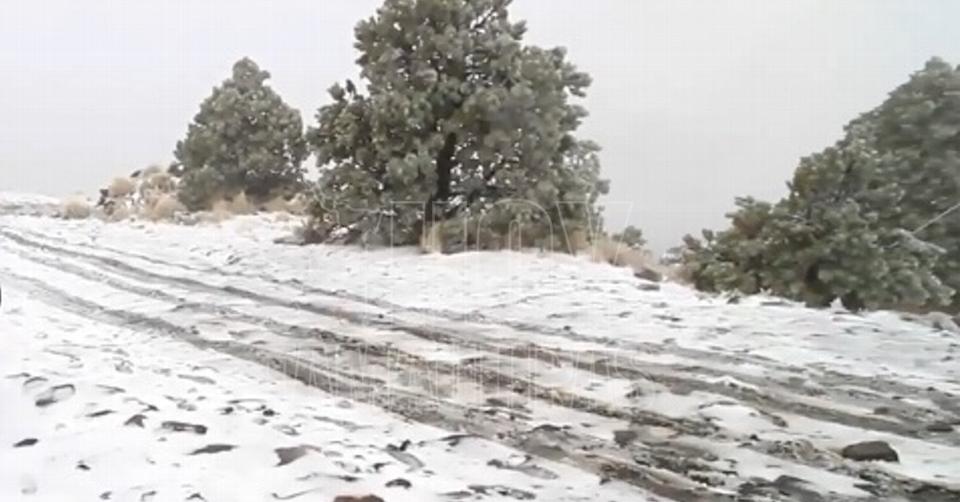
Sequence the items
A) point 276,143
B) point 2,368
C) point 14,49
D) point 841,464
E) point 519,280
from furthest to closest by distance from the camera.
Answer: point 276,143 < point 14,49 < point 519,280 < point 2,368 < point 841,464

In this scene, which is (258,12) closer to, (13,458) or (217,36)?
(217,36)

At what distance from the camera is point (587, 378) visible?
→ 134 centimetres

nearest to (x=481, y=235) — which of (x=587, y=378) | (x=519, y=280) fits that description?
(x=519, y=280)

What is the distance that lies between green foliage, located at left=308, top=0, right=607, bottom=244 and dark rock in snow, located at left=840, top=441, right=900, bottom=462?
181cm

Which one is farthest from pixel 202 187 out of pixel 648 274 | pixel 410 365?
pixel 410 365

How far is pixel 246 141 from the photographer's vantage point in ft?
11.6

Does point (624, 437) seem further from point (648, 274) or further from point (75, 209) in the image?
point (75, 209)

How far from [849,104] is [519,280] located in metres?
1.06

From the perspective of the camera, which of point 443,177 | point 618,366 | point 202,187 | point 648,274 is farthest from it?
point 202,187

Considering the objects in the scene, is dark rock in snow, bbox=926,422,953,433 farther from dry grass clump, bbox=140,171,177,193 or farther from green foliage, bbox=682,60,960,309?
dry grass clump, bbox=140,171,177,193

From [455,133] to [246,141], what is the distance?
1215mm

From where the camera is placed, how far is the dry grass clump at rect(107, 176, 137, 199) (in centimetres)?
397

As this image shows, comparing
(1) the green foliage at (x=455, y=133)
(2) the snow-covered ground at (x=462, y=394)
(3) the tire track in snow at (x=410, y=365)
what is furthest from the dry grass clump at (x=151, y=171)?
(3) the tire track in snow at (x=410, y=365)

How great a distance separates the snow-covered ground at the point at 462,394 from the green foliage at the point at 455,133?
2.14 feet
